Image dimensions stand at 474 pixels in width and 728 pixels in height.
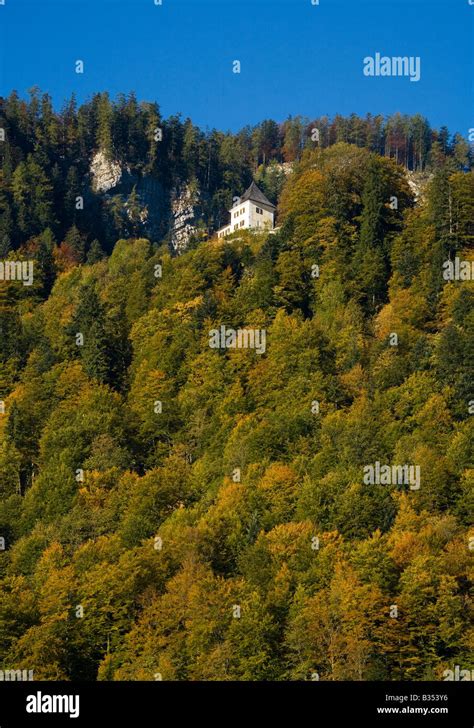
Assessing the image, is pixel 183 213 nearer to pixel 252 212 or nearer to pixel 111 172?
pixel 111 172

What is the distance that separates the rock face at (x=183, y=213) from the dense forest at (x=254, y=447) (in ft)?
70.4

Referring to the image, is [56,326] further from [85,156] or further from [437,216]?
[85,156]

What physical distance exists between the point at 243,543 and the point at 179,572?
3.68 meters

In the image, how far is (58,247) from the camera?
111m

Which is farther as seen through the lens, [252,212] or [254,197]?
[254,197]

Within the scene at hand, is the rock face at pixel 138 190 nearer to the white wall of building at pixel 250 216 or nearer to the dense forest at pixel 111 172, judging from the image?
the dense forest at pixel 111 172

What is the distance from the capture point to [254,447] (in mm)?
61562

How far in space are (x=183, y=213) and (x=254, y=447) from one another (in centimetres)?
7080

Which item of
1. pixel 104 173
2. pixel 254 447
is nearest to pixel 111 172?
pixel 104 173

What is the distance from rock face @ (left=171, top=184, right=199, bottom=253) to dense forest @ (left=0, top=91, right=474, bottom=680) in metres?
21.5

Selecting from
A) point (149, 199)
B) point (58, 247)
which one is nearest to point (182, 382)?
point (58, 247)

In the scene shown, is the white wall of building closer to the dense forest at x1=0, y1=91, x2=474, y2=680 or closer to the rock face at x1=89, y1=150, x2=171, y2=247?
the dense forest at x1=0, y1=91, x2=474, y2=680

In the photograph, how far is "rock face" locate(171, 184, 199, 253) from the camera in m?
126
